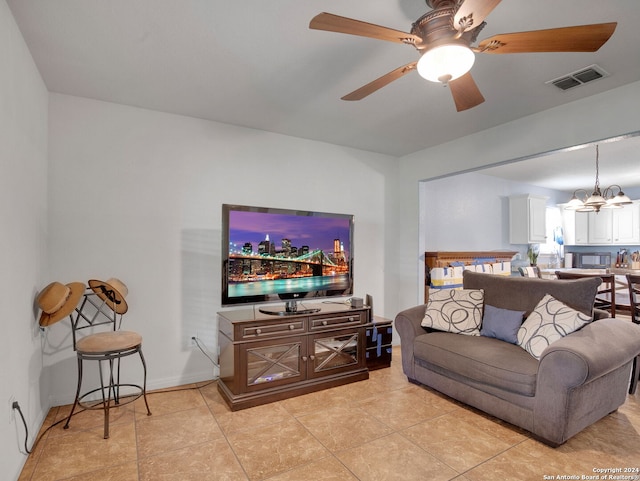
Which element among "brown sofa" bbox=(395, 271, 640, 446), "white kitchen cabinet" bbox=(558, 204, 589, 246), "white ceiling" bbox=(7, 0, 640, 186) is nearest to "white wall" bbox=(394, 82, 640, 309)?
"white ceiling" bbox=(7, 0, 640, 186)

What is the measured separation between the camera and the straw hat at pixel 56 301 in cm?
229

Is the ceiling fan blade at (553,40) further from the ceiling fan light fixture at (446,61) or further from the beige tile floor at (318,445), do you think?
the beige tile floor at (318,445)

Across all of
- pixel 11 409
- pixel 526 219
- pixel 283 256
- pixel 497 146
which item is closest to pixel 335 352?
pixel 283 256

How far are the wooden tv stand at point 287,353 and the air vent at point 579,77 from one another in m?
2.37

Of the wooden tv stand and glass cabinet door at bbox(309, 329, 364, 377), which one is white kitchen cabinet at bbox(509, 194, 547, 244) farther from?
glass cabinet door at bbox(309, 329, 364, 377)

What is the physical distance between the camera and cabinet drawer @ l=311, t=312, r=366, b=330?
10.2 ft

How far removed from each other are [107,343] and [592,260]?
8.49 metres

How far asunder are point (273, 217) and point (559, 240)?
6.48 m

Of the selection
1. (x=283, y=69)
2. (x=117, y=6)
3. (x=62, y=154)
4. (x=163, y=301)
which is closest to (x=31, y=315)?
(x=163, y=301)

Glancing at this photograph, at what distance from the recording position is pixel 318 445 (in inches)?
87.2

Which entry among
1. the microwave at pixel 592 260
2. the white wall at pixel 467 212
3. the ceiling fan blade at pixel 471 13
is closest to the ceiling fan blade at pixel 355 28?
the ceiling fan blade at pixel 471 13

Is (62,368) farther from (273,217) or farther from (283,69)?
(283,69)

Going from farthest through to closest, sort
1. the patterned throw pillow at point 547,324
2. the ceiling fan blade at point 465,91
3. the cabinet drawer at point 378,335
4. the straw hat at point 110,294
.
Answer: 1. the cabinet drawer at point 378,335
2. the straw hat at point 110,294
3. the patterned throw pillow at point 547,324
4. the ceiling fan blade at point 465,91

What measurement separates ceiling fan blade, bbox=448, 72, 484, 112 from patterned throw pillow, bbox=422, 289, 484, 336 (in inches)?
66.5
